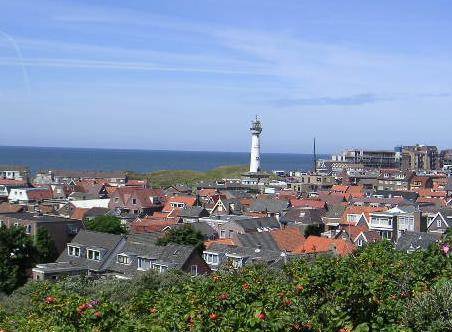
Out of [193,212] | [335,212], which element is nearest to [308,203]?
[335,212]

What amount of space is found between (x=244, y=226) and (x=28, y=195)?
33.5 metres

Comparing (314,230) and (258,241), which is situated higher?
(258,241)

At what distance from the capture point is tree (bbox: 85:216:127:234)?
45.5m

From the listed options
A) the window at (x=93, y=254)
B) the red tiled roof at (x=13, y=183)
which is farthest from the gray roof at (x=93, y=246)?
Answer: the red tiled roof at (x=13, y=183)

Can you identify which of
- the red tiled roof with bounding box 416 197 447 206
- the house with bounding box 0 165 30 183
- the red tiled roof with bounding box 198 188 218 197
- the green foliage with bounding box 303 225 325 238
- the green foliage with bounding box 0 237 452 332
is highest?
the green foliage with bounding box 0 237 452 332

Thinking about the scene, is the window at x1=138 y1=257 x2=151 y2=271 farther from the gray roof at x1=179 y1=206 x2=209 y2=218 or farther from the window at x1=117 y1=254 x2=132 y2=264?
the gray roof at x1=179 y1=206 x2=209 y2=218

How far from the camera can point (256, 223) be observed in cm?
5056

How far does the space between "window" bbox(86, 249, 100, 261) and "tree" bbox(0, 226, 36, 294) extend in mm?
2957

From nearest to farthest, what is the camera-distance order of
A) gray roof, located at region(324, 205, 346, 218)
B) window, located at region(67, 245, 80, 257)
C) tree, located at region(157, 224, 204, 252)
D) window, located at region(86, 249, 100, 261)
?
window, located at region(86, 249, 100, 261) → window, located at region(67, 245, 80, 257) → tree, located at region(157, 224, 204, 252) → gray roof, located at region(324, 205, 346, 218)

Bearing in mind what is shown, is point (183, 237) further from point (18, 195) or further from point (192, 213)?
point (18, 195)

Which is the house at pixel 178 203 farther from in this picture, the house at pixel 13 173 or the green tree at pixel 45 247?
the house at pixel 13 173

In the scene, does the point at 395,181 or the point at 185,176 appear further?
the point at 185,176

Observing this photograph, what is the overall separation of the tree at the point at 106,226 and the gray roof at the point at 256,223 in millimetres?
8671

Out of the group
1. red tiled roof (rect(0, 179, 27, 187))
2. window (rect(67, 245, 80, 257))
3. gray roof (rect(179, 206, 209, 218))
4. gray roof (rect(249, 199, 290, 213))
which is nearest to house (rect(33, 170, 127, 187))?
red tiled roof (rect(0, 179, 27, 187))
